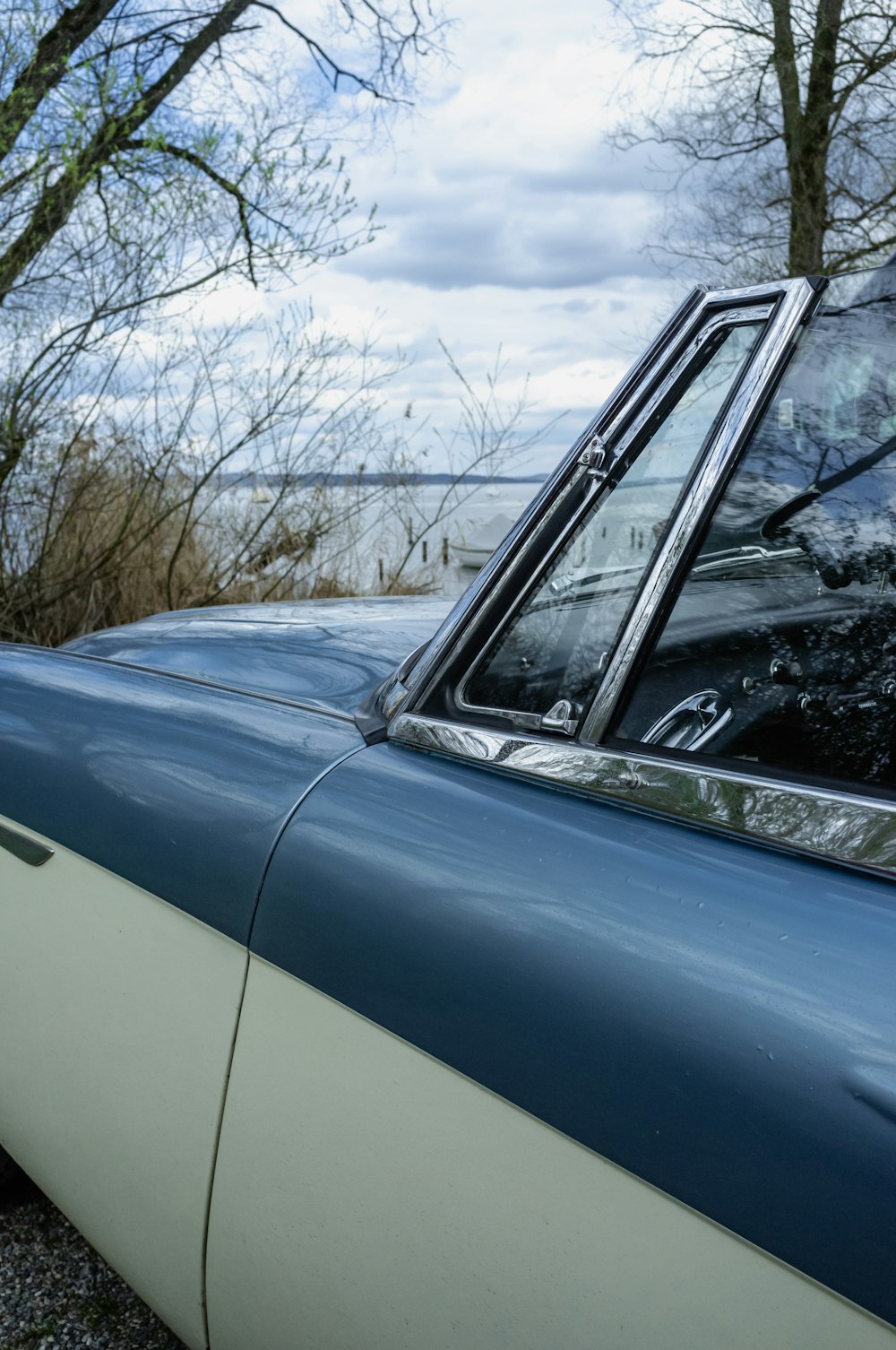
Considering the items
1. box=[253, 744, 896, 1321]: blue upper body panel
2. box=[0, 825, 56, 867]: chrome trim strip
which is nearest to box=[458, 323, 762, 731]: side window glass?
box=[253, 744, 896, 1321]: blue upper body panel

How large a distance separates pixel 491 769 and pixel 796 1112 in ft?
1.82

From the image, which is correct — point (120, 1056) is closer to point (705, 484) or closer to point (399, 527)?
point (705, 484)

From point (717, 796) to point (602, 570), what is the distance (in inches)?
15.2

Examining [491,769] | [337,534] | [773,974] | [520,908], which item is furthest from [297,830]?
[337,534]

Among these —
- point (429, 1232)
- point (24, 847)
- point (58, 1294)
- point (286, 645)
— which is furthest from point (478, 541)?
point (429, 1232)

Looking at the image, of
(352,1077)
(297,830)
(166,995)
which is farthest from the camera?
(166,995)

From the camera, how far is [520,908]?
1078 millimetres

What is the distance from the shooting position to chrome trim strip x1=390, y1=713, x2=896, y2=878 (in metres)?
1.01

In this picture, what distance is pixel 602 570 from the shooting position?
1.40 metres

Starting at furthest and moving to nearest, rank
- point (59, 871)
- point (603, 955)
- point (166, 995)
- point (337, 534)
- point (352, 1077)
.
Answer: point (337, 534), point (59, 871), point (166, 995), point (352, 1077), point (603, 955)

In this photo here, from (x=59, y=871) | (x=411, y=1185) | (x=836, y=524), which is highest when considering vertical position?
(x=836, y=524)

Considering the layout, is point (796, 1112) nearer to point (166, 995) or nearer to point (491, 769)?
point (491, 769)

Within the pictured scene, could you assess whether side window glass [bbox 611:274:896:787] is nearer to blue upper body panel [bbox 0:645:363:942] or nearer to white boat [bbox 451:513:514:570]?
blue upper body panel [bbox 0:645:363:942]

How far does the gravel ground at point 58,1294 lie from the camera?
1970 mm
